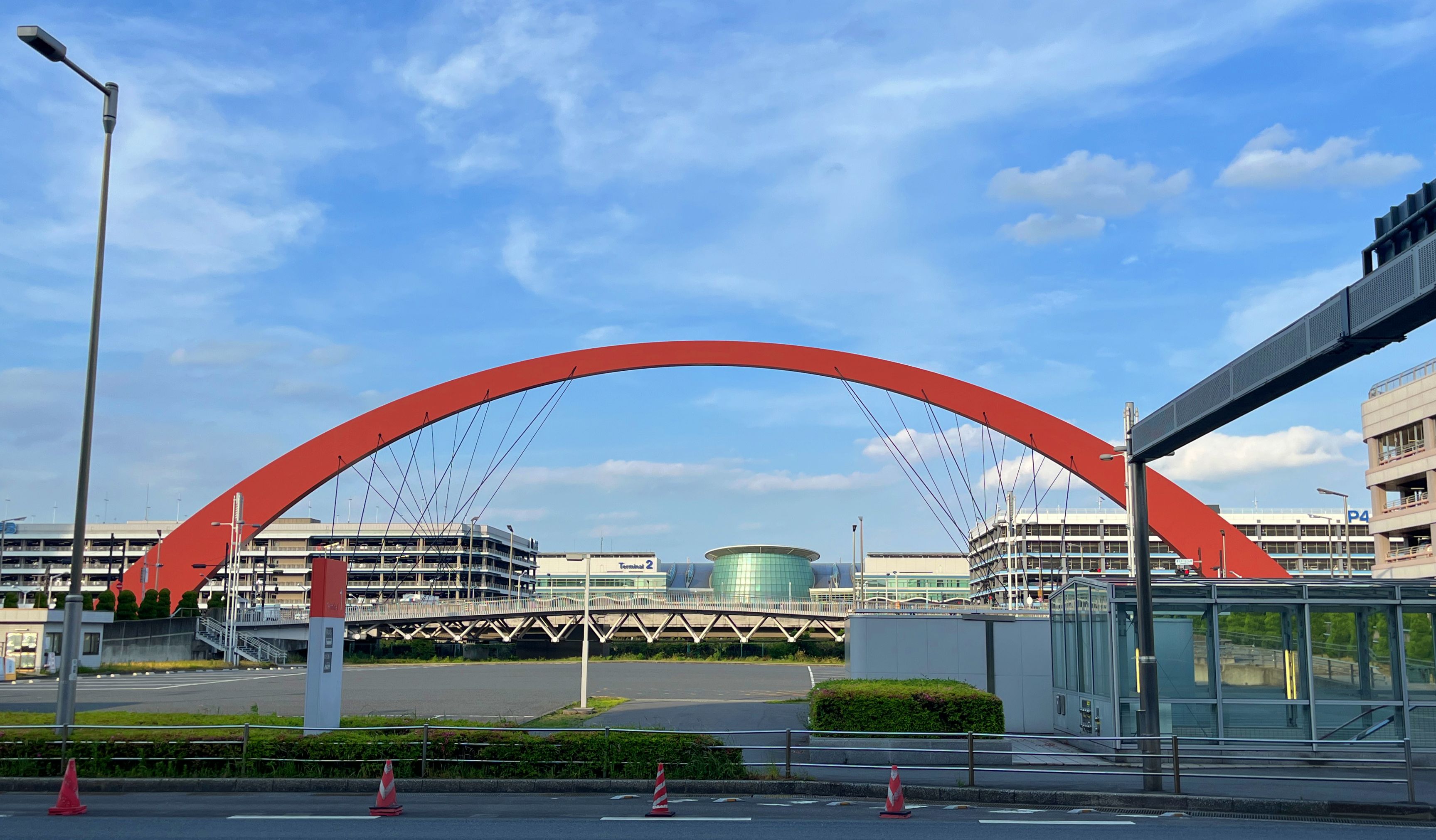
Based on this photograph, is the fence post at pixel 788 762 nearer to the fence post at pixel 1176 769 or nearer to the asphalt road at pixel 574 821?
the asphalt road at pixel 574 821

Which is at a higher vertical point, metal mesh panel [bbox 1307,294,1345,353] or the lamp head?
the lamp head

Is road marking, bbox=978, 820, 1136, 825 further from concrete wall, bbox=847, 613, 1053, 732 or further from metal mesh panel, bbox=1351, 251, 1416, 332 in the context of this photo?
concrete wall, bbox=847, 613, 1053, 732

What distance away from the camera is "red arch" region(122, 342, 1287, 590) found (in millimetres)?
51000

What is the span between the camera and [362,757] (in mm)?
15648

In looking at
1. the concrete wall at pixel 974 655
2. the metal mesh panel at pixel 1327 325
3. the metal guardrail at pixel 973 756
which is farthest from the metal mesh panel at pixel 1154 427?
the concrete wall at pixel 974 655

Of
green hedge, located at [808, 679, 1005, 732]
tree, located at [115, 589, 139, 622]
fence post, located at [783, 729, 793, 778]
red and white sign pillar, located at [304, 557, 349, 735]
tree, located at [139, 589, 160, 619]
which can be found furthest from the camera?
tree, located at [139, 589, 160, 619]

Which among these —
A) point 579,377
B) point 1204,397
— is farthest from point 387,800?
point 579,377

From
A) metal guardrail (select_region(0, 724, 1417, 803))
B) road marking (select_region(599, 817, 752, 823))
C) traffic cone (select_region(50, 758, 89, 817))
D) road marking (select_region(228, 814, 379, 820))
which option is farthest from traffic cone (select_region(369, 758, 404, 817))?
traffic cone (select_region(50, 758, 89, 817))

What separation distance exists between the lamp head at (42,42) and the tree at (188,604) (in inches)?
1857

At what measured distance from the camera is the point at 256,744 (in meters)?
15.8

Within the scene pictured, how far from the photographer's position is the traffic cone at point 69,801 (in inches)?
516

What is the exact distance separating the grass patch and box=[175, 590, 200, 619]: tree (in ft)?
101

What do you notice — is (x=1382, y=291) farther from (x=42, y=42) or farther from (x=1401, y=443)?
(x=1401, y=443)

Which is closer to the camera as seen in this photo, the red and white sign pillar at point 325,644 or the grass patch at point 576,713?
the red and white sign pillar at point 325,644
